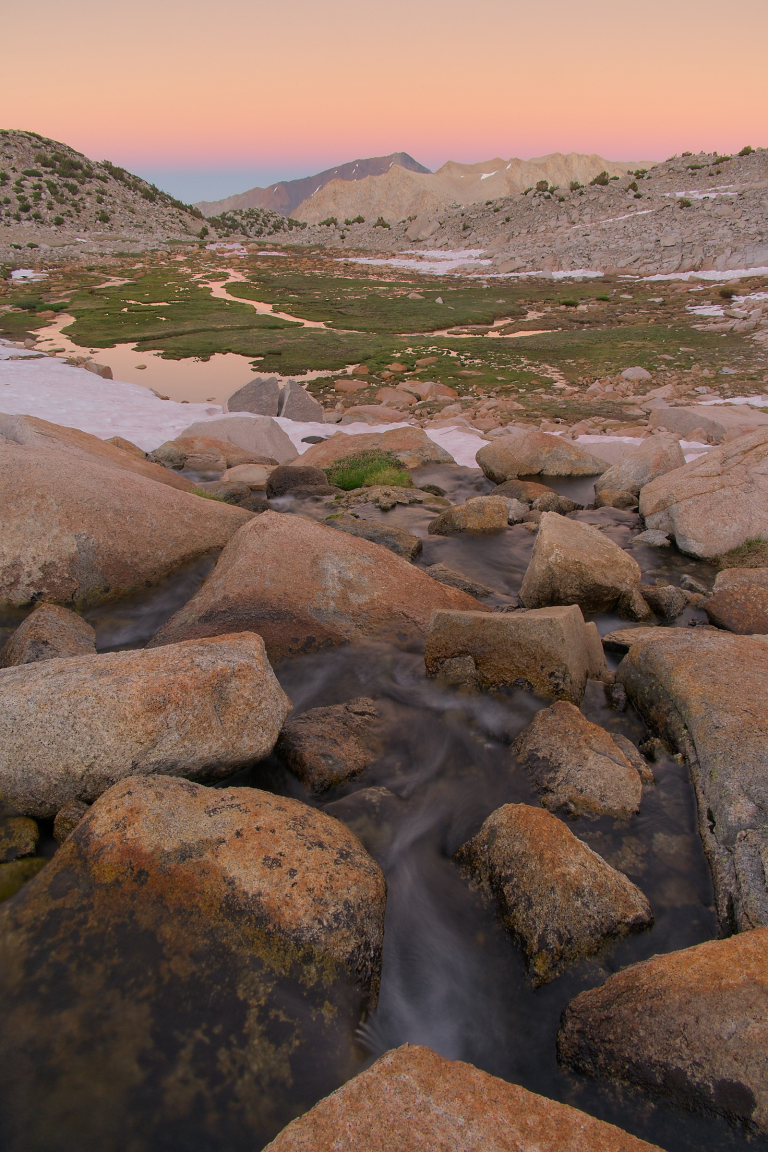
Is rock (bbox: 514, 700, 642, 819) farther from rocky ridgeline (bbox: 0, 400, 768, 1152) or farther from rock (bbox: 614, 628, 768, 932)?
rock (bbox: 614, 628, 768, 932)

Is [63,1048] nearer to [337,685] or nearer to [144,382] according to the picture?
[337,685]

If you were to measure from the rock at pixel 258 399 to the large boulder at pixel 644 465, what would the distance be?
11.8 meters

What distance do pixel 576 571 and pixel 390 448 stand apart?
9.25 m

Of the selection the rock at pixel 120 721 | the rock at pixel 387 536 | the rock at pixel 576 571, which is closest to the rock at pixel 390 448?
the rock at pixel 387 536

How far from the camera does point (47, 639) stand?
236 inches

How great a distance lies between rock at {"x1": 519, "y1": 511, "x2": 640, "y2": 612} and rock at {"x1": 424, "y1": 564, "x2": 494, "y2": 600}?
67 cm

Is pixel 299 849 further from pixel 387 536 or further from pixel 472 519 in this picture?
pixel 472 519

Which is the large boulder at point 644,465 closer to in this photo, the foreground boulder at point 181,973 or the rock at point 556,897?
the rock at point 556,897

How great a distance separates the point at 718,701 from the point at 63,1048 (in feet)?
16.9

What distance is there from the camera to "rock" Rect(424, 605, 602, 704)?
587 centimetres

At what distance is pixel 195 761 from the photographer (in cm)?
435

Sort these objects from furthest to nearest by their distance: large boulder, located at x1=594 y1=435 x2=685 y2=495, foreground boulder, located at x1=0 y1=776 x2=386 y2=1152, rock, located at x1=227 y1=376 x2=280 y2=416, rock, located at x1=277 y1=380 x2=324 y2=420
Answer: rock, located at x1=227 y1=376 x2=280 y2=416, rock, located at x1=277 y1=380 x2=324 y2=420, large boulder, located at x1=594 y1=435 x2=685 y2=495, foreground boulder, located at x1=0 y1=776 x2=386 y2=1152

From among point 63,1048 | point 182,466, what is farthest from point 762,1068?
point 182,466

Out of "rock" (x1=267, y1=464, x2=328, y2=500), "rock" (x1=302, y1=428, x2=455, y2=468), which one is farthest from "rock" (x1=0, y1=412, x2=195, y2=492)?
"rock" (x1=302, y1=428, x2=455, y2=468)
